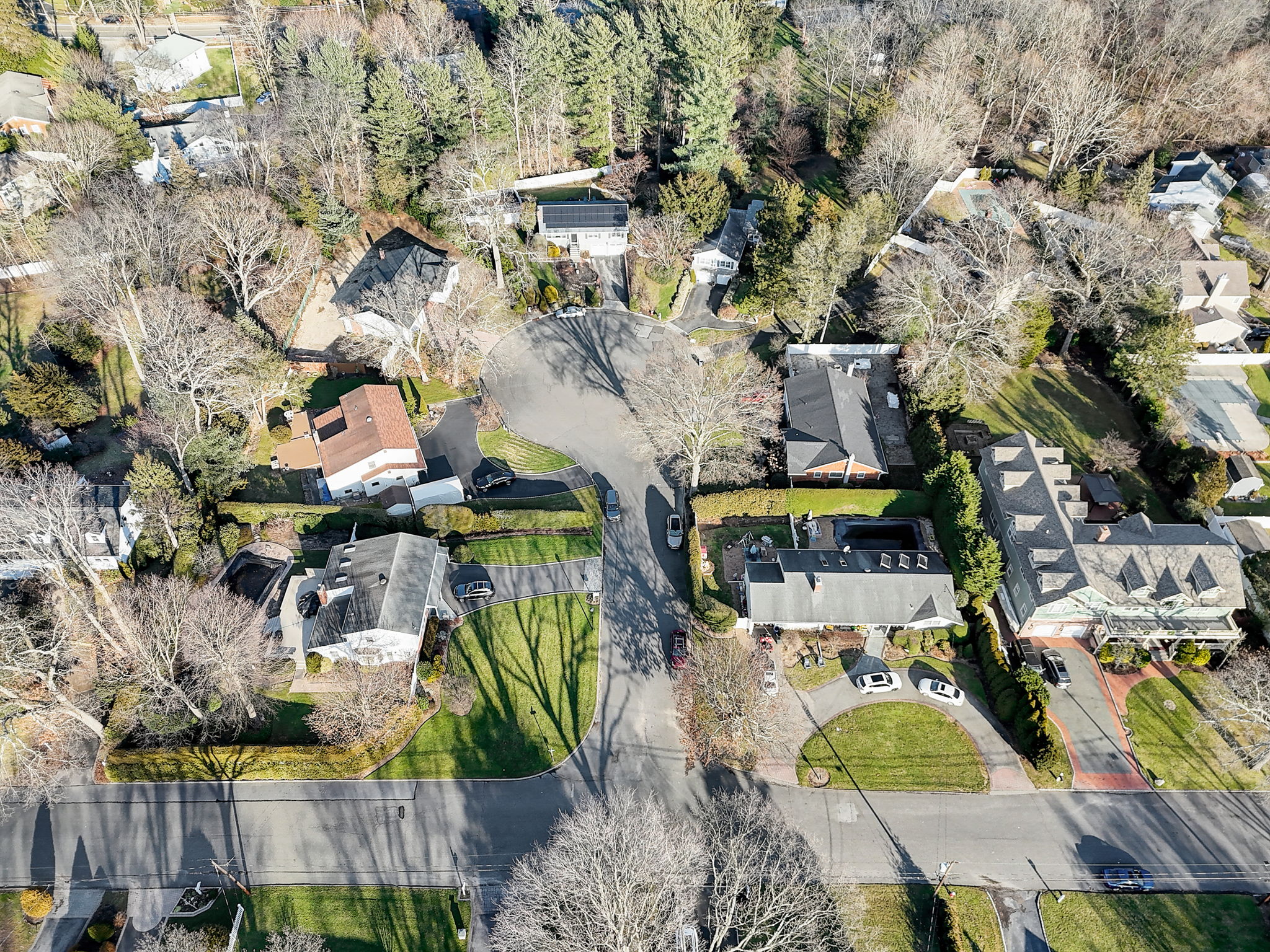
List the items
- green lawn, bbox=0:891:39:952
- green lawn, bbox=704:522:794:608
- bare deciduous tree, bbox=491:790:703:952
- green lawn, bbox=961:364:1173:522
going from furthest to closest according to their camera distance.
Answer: green lawn, bbox=961:364:1173:522
green lawn, bbox=704:522:794:608
green lawn, bbox=0:891:39:952
bare deciduous tree, bbox=491:790:703:952

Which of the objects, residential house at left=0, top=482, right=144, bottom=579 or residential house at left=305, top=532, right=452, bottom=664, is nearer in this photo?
residential house at left=305, top=532, right=452, bottom=664

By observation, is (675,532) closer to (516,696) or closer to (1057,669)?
(516,696)

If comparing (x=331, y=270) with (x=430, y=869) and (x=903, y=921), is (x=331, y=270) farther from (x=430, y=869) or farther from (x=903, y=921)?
(x=903, y=921)

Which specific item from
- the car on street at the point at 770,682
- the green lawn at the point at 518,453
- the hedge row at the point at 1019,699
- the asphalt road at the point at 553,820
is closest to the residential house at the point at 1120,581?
the hedge row at the point at 1019,699

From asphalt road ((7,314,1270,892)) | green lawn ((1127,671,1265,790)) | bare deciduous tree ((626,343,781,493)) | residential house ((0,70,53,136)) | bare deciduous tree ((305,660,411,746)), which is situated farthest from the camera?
residential house ((0,70,53,136))

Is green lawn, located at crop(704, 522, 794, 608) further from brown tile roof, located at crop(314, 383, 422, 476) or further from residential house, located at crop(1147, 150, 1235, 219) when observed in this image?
residential house, located at crop(1147, 150, 1235, 219)

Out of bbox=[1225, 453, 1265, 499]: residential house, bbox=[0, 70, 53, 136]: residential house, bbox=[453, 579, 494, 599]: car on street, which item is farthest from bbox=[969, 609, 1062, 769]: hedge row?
bbox=[0, 70, 53, 136]: residential house

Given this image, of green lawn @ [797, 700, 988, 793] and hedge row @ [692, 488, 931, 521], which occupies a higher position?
hedge row @ [692, 488, 931, 521]
